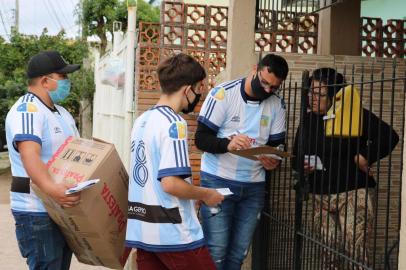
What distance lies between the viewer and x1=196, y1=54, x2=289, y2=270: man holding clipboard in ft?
13.1

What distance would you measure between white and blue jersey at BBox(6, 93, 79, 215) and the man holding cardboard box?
0.63 meters

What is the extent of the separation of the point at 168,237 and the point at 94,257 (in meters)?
0.81

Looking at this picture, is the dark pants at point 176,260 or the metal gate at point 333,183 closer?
the dark pants at point 176,260

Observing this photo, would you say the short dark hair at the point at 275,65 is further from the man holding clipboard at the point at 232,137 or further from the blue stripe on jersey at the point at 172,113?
the blue stripe on jersey at the point at 172,113

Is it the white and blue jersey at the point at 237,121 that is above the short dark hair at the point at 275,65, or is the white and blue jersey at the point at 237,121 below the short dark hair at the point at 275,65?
below

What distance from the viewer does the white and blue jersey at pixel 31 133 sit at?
3.29 meters

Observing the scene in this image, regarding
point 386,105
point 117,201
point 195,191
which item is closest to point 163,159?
point 195,191

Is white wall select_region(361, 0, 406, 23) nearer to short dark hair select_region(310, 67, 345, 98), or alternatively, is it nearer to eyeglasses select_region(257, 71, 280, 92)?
short dark hair select_region(310, 67, 345, 98)

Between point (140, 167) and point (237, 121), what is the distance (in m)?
1.24

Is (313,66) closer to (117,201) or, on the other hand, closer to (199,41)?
(199,41)

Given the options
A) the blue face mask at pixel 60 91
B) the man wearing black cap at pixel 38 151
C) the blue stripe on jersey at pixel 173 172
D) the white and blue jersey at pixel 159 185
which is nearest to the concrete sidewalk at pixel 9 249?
the man wearing black cap at pixel 38 151

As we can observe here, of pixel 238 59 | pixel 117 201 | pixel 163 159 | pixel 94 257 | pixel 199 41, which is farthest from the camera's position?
pixel 199 41

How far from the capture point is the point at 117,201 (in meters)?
3.33

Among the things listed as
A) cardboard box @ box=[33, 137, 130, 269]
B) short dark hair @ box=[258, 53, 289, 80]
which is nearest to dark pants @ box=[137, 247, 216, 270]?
cardboard box @ box=[33, 137, 130, 269]
